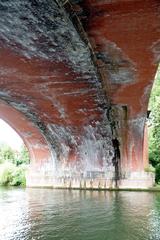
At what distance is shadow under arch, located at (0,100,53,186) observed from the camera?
18703mm

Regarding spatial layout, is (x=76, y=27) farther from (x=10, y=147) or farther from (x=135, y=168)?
(x=10, y=147)

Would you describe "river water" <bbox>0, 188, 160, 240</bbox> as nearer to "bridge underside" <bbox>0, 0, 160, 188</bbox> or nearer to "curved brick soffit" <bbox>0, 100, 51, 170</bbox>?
"bridge underside" <bbox>0, 0, 160, 188</bbox>

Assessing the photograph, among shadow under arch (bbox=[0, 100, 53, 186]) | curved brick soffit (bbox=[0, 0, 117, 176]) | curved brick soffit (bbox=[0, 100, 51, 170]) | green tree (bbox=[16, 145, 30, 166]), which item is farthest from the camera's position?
green tree (bbox=[16, 145, 30, 166])

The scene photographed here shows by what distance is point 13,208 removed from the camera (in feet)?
39.7

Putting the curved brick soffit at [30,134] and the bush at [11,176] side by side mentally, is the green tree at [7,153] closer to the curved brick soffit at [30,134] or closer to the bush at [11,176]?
the bush at [11,176]

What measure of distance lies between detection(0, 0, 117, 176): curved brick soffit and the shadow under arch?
59 cm

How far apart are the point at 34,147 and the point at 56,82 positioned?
9662 mm

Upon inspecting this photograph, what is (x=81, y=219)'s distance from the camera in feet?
32.0

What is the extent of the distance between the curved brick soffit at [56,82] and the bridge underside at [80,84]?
22 millimetres

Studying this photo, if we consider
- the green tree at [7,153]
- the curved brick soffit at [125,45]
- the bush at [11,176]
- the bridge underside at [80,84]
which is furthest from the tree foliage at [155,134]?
the green tree at [7,153]

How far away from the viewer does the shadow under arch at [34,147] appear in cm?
1870

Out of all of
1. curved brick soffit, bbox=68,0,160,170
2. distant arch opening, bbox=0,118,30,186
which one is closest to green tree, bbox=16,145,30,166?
distant arch opening, bbox=0,118,30,186

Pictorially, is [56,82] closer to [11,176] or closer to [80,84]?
[80,84]

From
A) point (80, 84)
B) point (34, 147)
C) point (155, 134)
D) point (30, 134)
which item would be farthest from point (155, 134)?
point (80, 84)
